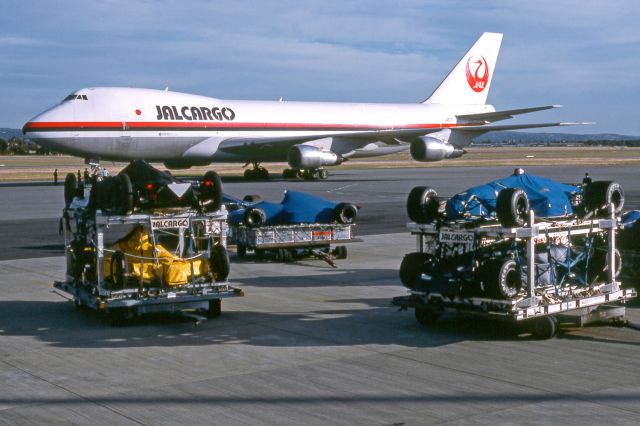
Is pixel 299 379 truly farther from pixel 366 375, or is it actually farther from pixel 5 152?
pixel 5 152

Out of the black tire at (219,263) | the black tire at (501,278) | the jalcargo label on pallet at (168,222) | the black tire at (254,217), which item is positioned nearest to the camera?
the black tire at (501,278)

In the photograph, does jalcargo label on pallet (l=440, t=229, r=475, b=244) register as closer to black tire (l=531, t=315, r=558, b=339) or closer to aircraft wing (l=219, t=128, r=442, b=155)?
black tire (l=531, t=315, r=558, b=339)

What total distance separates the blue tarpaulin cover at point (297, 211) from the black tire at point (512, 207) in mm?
8375

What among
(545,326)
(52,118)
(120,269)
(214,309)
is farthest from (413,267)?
(52,118)

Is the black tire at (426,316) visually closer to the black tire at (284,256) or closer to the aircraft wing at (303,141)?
the black tire at (284,256)

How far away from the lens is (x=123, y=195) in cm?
1145

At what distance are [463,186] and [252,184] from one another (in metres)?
11.5

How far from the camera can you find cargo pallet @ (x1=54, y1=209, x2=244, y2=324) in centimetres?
1147

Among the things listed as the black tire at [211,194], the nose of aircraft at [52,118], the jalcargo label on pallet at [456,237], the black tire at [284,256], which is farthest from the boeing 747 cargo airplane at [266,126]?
the jalcargo label on pallet at [456,237]

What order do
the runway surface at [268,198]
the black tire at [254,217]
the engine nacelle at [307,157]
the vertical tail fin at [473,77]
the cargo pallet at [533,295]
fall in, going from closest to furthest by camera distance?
the cargo pallet at [533,295] < the black tire at [254,217] < the runway surface at [268,198] < the engine nacelle at [307,157] < the vertical tail fin at [473,77]

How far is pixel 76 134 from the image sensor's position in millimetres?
40219

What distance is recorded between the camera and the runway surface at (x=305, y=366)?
761cm

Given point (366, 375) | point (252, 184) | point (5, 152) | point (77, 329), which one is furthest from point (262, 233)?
point (5, 152)

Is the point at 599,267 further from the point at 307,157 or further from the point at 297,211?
the point at 307,157
